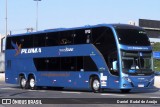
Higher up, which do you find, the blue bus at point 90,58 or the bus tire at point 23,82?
the blue bus at point 90,58

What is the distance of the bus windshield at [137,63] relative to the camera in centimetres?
2546

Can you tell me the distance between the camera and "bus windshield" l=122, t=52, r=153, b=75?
25456 mm

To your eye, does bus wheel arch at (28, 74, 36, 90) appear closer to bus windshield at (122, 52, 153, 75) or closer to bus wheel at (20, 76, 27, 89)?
bus wheel at (20, 76, 27, 89)

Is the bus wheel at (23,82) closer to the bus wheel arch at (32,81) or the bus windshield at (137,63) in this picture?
the bus wheel arch at (32,81)

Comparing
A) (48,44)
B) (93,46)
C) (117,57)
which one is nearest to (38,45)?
(48,44)

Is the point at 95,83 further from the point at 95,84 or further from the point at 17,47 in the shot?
the point at 17,47

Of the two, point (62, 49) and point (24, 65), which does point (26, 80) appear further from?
point (62, 49)

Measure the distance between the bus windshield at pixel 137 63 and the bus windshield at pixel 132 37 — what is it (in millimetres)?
610

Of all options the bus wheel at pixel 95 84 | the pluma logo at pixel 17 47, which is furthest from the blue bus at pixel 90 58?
the pluma logo at pixel 17 47

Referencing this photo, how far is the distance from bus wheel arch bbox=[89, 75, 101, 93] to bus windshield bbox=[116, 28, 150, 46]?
2.92 meters

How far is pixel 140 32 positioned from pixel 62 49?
212 inches

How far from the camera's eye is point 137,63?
84.7 ft

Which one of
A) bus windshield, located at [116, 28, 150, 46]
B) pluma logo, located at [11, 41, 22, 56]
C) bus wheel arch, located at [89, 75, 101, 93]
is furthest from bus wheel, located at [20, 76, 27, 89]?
bus windshield, located at [116, 28, 150, 46]

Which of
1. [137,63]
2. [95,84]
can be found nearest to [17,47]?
[95,84]
